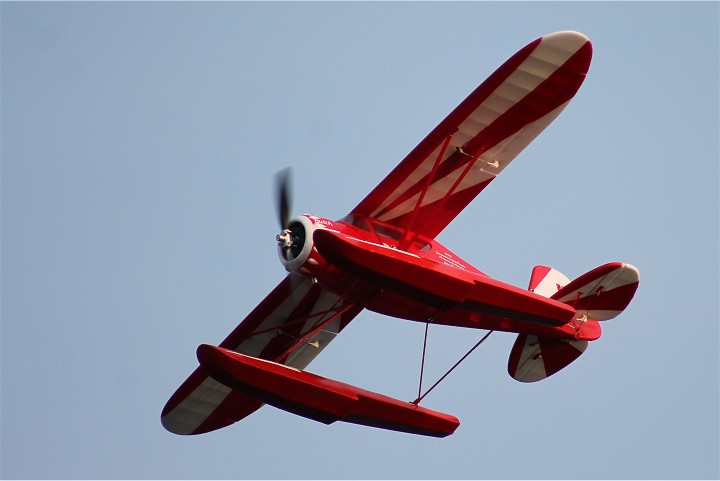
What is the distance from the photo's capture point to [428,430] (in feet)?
52.1

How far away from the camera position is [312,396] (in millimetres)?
14984

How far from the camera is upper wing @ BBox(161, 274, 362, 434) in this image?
54.4ft

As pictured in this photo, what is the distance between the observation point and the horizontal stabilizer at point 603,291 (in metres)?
16.7

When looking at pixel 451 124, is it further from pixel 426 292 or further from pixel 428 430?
pixel 428 430

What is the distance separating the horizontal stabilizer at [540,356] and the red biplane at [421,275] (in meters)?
0.05

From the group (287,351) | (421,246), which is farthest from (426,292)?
(287,351)

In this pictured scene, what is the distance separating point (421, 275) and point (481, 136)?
7.39 feet

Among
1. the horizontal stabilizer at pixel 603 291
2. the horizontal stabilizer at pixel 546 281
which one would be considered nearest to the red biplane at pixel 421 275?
the horizontal stabilizer at pixel 603 291

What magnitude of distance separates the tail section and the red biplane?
0.8 inches

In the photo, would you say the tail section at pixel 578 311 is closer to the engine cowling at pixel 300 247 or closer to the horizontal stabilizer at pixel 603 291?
the horizontal stabilizer at pixel 603 291

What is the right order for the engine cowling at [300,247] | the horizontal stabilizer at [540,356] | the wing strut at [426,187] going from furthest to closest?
the horizontal stabilizer at [540,356] → the wing strut at [426,187] → the engine cowling at [300,247]

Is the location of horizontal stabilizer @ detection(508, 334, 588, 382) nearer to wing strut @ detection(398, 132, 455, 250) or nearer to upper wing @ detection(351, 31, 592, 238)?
upper wing @ detection(351, 31, 592, 238)

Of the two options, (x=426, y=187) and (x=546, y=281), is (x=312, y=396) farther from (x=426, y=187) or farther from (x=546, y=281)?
(x=546, y=281)

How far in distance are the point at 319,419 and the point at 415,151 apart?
3.79 m
